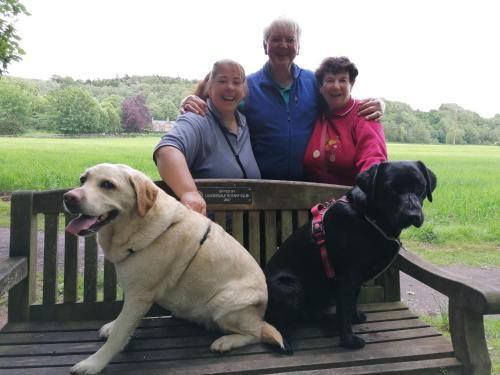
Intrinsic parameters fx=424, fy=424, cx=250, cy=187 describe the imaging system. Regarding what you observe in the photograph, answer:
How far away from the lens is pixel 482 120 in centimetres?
4591

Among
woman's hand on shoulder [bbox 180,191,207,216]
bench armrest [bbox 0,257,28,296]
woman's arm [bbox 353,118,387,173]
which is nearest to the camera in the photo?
bench armrest [bbox 0,257,28,296]

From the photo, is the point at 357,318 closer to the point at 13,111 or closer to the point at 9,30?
the point at 9,30

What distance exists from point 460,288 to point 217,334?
1422 millimetres

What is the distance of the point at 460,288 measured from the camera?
90.4 inches

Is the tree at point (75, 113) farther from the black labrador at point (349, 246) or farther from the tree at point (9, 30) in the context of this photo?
the black labrador at point (349, 246)

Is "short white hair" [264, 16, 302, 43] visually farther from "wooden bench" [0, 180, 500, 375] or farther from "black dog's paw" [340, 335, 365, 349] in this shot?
"black dog's paw" [340, 335, 365, 349]

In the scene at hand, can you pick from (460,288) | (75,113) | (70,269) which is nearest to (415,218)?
(460,288)

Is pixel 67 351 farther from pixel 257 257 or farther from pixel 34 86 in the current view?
pixel 34 86

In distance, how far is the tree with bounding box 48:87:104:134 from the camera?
139 ft

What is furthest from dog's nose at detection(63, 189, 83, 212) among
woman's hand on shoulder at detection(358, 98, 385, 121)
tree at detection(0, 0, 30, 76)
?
tree at detection(0, 0, 30, 76)

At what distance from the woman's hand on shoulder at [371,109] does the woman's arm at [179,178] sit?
56.1 inches

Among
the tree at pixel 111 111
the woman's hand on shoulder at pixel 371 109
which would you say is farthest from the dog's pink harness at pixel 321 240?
the tree at pixel 111 111

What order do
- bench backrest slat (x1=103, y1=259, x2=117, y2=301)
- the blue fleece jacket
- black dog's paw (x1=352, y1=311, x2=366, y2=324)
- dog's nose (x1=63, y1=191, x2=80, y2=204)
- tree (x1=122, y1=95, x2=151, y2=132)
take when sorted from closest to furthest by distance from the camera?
dog's nose (x1=63, y1=191, x2=80, y2=204)
black dog's paw (x1=352, y1=311, x2=366, y2=324)
bench backrest slat (x1=103, y1=259, x2=117, y2=301)
the blue fleece jacket
tree (x1=122, y1=95, x2=151, y2=132)

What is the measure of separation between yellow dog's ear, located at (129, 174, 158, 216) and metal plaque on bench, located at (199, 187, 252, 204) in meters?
0.72
